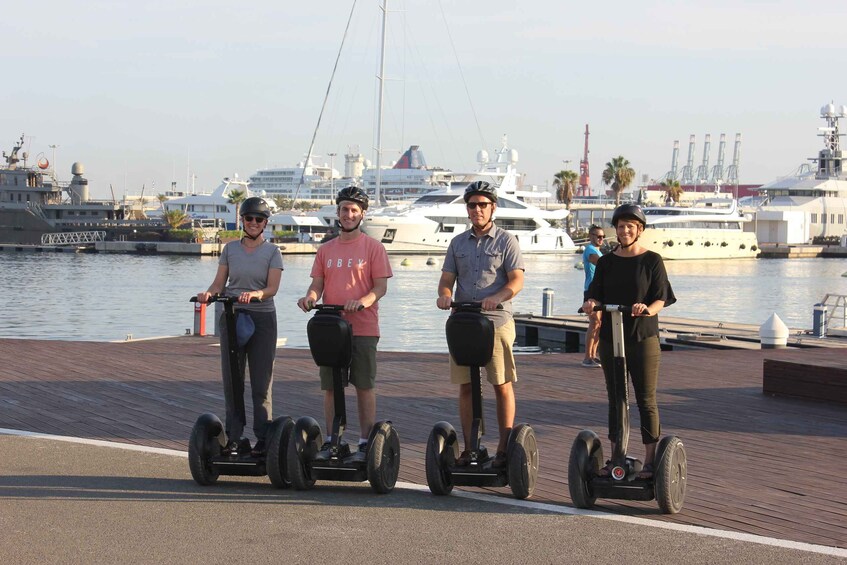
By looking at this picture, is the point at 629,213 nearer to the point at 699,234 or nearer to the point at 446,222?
the point at 446,222

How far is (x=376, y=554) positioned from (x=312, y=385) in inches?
266

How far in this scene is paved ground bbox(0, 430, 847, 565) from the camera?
5270mm

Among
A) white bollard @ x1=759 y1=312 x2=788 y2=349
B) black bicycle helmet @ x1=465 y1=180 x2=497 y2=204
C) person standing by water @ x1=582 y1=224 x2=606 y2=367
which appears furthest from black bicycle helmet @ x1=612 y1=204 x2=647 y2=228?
white bollard @ x1=759 y1=312 x2=788 y2=349

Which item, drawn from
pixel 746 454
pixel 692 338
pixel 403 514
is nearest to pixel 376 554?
pixel 403 514

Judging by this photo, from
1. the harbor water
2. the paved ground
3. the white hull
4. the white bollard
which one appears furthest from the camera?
the white hull

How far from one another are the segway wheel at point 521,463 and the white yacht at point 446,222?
7967 cm

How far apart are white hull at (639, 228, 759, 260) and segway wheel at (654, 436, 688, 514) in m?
94.5

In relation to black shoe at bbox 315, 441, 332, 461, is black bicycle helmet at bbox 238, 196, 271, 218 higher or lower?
higher

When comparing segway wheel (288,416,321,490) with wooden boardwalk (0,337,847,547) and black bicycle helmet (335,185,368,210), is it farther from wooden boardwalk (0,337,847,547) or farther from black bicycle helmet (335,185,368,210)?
black bicycle helmet (335,185,368,210)

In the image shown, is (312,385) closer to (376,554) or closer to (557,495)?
(557,495)

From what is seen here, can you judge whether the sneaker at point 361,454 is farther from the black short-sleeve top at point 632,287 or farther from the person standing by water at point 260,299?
the black short-sleeve top at point 632,287

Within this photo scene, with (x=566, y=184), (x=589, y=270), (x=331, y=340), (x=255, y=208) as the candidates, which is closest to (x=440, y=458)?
(x=331, y=340)

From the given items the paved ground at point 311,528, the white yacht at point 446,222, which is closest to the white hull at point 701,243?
the white yacht at point 446,222

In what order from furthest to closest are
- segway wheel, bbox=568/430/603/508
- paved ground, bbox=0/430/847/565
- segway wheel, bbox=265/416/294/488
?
segway wheel, bbox=265/416/294/488 < segway wheel, bbox=568/430/603/508 < paved ground, bbox=0/430/847/565
